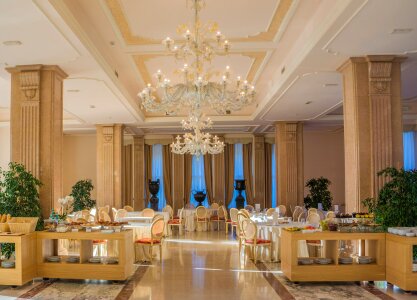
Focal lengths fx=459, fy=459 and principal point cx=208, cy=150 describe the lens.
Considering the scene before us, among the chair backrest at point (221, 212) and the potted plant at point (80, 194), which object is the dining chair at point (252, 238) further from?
the chair backrest at point (221, 212)

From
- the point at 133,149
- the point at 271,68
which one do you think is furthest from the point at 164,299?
the point at 133,149

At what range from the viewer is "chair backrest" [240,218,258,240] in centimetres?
912

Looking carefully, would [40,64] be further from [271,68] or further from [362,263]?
[362,263]

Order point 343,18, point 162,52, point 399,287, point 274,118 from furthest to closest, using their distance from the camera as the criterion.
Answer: point 274,118 → point 162,52 → point 399,287 → point 343,18

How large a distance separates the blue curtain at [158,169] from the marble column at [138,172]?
55 cm

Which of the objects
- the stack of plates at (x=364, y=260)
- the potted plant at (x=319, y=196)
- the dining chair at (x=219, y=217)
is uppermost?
the potted plant at (x=319, y=196)

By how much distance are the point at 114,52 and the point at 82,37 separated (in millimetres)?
2201

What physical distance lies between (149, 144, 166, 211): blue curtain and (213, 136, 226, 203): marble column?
2252 millimetres

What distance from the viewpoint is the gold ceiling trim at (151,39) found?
6.89 m

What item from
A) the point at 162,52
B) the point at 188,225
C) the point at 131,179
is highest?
the point at 162,52

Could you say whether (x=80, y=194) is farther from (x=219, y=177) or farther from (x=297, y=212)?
(x=219, y=177)

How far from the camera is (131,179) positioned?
1984 centimetres

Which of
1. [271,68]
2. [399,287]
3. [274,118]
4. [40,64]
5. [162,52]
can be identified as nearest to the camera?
[399,287]

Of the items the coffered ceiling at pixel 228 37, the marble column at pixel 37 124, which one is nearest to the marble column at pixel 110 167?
the coffered ceiling at pixel 228 37
